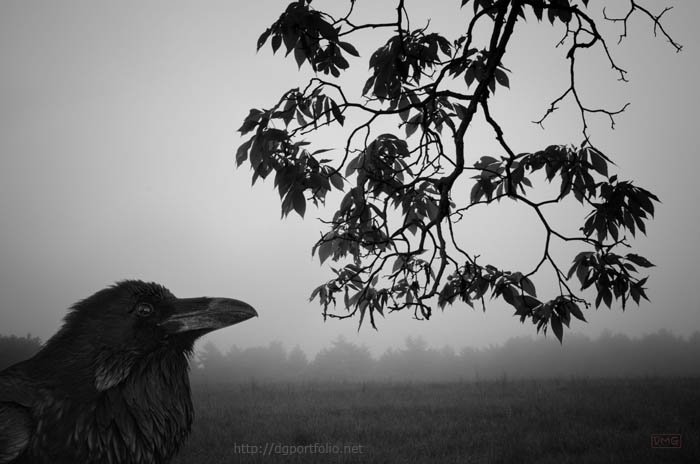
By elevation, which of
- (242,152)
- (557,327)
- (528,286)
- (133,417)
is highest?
(242,152)

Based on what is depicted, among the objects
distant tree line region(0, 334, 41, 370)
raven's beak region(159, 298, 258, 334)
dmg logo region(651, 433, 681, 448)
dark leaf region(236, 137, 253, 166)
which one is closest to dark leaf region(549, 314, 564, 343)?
raven's beak region(159, 298, 258, 334)

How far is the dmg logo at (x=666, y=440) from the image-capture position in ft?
16.3

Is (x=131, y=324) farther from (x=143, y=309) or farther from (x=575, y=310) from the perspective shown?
(x=575, y=310)

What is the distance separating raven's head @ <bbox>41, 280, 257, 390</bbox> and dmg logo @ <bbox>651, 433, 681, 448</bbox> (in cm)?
621

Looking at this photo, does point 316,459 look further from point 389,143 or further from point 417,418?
point 389,143

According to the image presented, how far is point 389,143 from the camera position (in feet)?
8.68

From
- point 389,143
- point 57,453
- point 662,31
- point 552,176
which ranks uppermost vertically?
point 662,31

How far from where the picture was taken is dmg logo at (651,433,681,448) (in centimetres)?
497

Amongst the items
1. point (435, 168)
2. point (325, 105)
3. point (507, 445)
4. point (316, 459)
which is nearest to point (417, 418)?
point (507, 445)

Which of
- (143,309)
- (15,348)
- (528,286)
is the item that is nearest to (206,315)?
(143,309)

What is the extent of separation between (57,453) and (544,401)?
9.54m

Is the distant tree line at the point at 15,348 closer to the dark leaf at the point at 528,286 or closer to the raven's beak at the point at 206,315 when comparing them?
the raven's beak at the point at 206,315

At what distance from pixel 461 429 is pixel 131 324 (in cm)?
589

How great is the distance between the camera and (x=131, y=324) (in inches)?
88.7
